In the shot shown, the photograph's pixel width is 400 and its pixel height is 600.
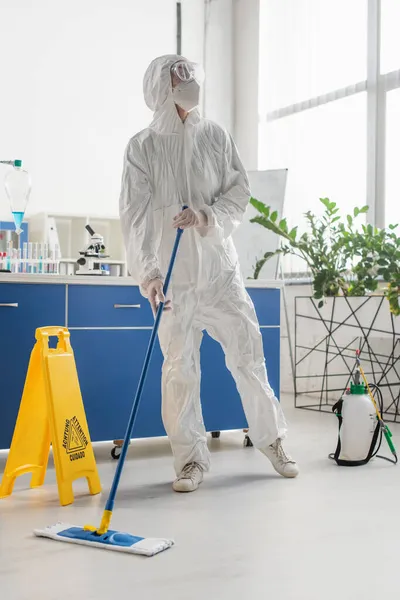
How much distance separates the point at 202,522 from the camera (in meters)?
2.21

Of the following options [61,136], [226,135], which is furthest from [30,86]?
[226,135]

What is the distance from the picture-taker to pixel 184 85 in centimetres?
273

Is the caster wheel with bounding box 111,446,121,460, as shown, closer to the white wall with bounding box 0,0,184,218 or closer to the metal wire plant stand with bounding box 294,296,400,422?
the metal wire plant stand with bounding box 294,296,400,422

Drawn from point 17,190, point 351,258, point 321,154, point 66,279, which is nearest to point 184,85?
point 66,279

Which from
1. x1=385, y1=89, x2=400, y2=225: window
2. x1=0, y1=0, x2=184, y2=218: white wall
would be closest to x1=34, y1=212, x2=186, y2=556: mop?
x1=385, y1=89, x2=400, y2=225: window

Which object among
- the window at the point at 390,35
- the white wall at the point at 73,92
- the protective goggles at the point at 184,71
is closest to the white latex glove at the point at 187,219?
the protective goggles at the point at 184,71

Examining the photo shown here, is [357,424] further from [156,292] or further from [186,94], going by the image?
[186,94]

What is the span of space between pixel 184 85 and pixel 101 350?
1161 mm

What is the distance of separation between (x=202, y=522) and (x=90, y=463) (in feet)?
1.91

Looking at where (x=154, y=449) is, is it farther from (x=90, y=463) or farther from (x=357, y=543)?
(x=357, y=543)

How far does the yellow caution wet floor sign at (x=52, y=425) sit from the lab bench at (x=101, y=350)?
0.35 meters

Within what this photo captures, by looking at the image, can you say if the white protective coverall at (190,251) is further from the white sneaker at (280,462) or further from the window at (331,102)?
the window at (331,102)

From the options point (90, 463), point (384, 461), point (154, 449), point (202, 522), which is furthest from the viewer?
point (154, 449)

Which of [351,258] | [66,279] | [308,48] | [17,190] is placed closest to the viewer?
[66,279]
